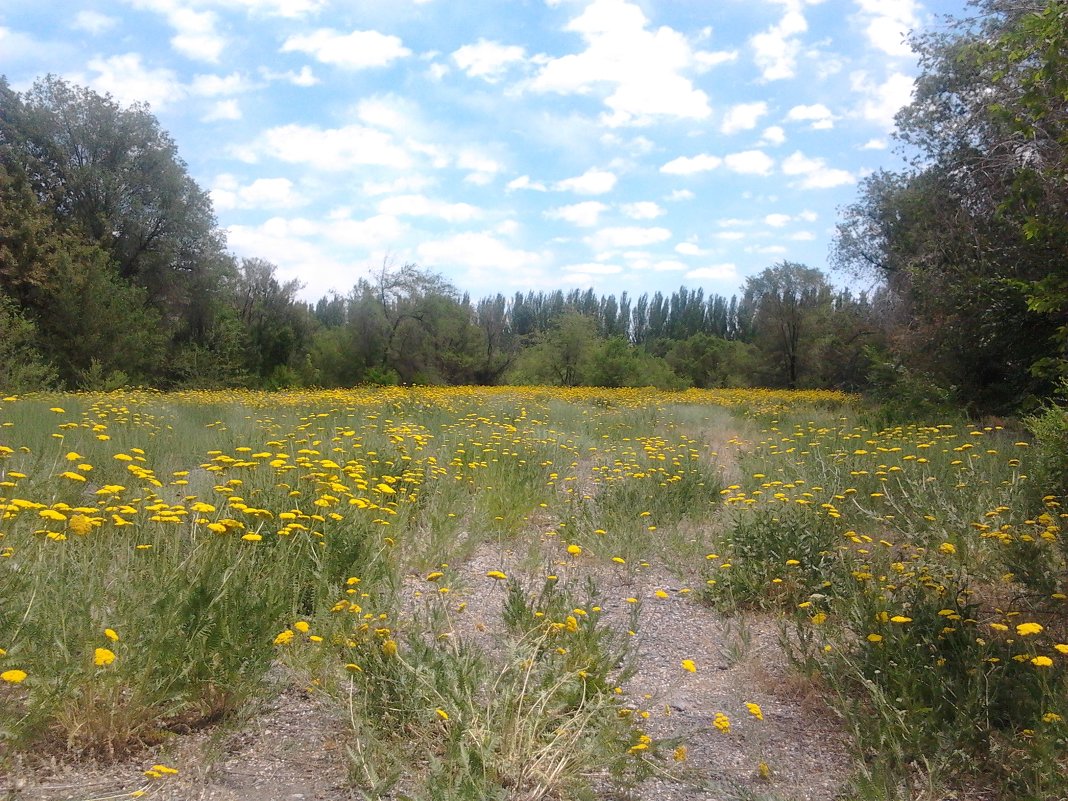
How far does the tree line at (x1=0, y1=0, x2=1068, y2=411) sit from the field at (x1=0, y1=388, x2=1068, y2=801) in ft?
6.72

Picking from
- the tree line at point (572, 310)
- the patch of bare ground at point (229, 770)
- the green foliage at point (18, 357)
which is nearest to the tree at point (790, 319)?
the tree line at point (572, 310)

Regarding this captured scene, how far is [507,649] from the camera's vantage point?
114 inches

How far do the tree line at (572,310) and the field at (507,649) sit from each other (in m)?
2.05

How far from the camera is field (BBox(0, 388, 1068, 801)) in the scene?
2.22 metres

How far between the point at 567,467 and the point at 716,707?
477 centimetres

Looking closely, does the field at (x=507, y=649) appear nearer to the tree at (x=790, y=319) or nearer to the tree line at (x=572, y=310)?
the tree line at (x=572, y=310)

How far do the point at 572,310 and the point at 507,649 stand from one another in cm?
3861

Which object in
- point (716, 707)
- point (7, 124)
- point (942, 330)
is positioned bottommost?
point (716, 707)

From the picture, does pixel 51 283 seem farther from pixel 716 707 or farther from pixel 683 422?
pixel 716 707

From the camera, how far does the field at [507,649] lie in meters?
2.22

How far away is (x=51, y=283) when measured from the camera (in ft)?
70.8

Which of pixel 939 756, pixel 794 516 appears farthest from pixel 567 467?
pixel 939 756

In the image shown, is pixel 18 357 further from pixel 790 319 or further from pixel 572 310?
pixel 790 319

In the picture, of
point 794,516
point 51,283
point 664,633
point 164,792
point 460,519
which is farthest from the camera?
point 51,283
